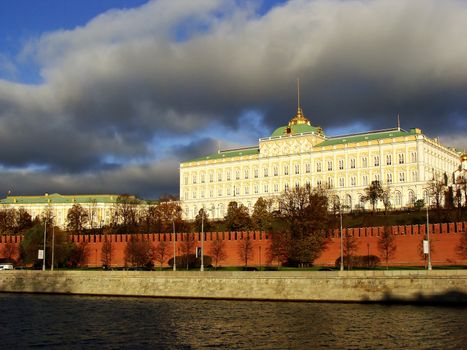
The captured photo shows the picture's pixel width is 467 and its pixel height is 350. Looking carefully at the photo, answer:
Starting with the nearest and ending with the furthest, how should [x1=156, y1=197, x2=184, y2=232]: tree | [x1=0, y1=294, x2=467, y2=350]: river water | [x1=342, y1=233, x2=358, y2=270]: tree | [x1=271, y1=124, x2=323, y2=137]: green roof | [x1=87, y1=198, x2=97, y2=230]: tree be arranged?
[x1=0, y1=294, x2=467, y2=350]: river water, [x1=342, y1=233, x2=358, y2=270]: tree, [x1=156, y1=197, x2=184, y2=232]: tree, [x1=87, y1=198, x2=97, y2=230]: tree, [x1=271, y1=124, x2=323, y2=137]: green roof

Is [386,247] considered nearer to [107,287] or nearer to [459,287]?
[459,287]

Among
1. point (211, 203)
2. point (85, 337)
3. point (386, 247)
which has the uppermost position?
point (211, 203)

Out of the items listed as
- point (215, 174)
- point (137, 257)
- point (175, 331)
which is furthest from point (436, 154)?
point (175, 331)

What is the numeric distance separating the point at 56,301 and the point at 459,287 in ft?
86.0

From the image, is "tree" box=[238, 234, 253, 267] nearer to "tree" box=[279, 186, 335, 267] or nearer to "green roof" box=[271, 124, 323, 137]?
"tree" box=[279, 186, 335, 267]

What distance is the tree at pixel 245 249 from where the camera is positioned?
6158 centimetres

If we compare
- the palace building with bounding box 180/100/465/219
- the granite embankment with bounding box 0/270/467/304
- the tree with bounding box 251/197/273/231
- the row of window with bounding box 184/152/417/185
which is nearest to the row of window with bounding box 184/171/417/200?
the palace building with bounding box 180/100/465/219

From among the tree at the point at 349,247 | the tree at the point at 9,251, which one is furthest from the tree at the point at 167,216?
the tree at the point at 349,247

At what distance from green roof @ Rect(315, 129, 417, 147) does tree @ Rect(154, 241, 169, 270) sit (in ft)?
160

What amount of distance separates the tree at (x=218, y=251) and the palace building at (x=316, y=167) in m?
39.3

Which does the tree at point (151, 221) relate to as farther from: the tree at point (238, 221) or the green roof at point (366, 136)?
the green roof at point (366, 136)

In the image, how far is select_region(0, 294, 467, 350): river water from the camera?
2848 centimetres

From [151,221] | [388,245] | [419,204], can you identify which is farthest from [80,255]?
[419,204]

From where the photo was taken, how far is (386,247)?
55438mm
